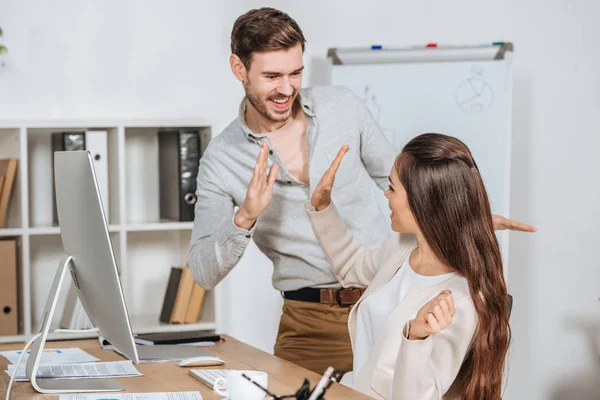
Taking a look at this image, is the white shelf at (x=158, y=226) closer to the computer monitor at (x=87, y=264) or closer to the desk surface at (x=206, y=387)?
the desk surface at (x=206, y=387)

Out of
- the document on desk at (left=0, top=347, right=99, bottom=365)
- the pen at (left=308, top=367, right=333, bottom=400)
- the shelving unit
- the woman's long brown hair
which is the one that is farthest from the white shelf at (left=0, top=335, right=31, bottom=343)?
the pen at (left=308, top=367, right=333, bottom=400)

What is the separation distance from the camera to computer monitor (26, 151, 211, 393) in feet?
5.02

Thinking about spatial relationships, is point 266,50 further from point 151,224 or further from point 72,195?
point 151,224

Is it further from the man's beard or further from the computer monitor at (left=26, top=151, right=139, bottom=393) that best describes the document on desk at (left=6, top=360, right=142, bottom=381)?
the man's beard

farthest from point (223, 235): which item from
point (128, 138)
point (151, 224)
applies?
point (128, 138)

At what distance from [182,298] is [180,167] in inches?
20.7

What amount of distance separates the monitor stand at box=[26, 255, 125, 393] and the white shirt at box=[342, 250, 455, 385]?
0.60 meters

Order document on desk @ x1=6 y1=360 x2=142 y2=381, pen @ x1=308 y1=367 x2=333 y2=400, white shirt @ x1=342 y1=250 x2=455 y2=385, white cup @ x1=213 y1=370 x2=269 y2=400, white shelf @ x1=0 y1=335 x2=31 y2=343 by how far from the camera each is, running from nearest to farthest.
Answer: pen @ x1=308 y1=367 x2=333 y2=400 → white cup @ x1=213 y1=370 x2=269 y2=400 → document on desk @ x1=6 y1=360 x2=142 y2=381 → white shirt @ x1=342 y1=250 x2=455 y2=385 → white shelf @ x1=0 y1=335 x2=31 y2=343

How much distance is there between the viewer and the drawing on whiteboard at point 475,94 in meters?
3.39

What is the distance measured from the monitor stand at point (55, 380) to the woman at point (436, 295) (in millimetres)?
573

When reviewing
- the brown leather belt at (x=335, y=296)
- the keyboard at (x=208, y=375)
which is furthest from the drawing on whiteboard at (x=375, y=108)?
the keyboard at (x=208, y=375)

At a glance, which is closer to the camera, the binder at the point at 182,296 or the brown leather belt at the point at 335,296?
the brown leather belt at the point at 335,296

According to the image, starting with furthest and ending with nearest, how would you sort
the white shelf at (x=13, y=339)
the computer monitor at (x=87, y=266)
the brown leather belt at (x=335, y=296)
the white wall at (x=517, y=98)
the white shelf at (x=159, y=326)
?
the white wall at (x=517, y=98) → the white shelf at (x=159, y=326) → the white shelf at (x=13, y=339) → the brown leather belt at (x=335, y=296) → the computer monitor at (x=87, y=266)

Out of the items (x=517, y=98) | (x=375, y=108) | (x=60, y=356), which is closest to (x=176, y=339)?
(x=60, y=356)
